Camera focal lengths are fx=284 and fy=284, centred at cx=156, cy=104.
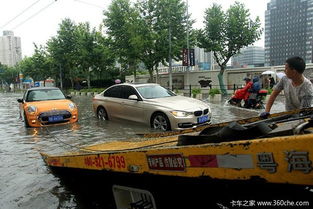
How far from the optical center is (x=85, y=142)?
22.9 ft

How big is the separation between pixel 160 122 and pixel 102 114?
3.30m

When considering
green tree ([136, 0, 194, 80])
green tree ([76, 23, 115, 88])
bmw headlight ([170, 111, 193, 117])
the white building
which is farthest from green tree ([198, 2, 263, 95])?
the white building

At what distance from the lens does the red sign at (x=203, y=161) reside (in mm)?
2025

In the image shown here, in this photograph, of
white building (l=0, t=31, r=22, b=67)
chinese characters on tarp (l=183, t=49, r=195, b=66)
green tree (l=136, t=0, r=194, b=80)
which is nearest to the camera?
chinese characters on tarp (l=183, t=49, r=195, b=66)

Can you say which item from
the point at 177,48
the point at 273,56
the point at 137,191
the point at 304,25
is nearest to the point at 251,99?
the point at 137,191

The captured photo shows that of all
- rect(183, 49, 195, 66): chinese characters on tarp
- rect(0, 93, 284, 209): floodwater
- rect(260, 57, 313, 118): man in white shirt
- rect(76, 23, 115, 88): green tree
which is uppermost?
rect(76, 23, 115, 88): green tree

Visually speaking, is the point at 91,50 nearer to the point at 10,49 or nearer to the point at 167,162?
the point at 167,162

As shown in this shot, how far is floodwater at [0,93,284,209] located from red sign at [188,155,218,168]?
5.06ft

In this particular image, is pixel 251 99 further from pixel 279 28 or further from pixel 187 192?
pixel 279 28

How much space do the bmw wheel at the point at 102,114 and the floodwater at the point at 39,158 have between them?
1.11 ft

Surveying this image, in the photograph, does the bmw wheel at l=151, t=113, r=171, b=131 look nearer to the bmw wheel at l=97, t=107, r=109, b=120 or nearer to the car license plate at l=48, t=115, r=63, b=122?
the bmw wheel at l=97, t=107, r=109, b=120

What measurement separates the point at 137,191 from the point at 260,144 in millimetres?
1354

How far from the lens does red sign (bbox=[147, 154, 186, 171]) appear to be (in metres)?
2.22

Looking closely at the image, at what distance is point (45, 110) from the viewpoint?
898 centimetres
